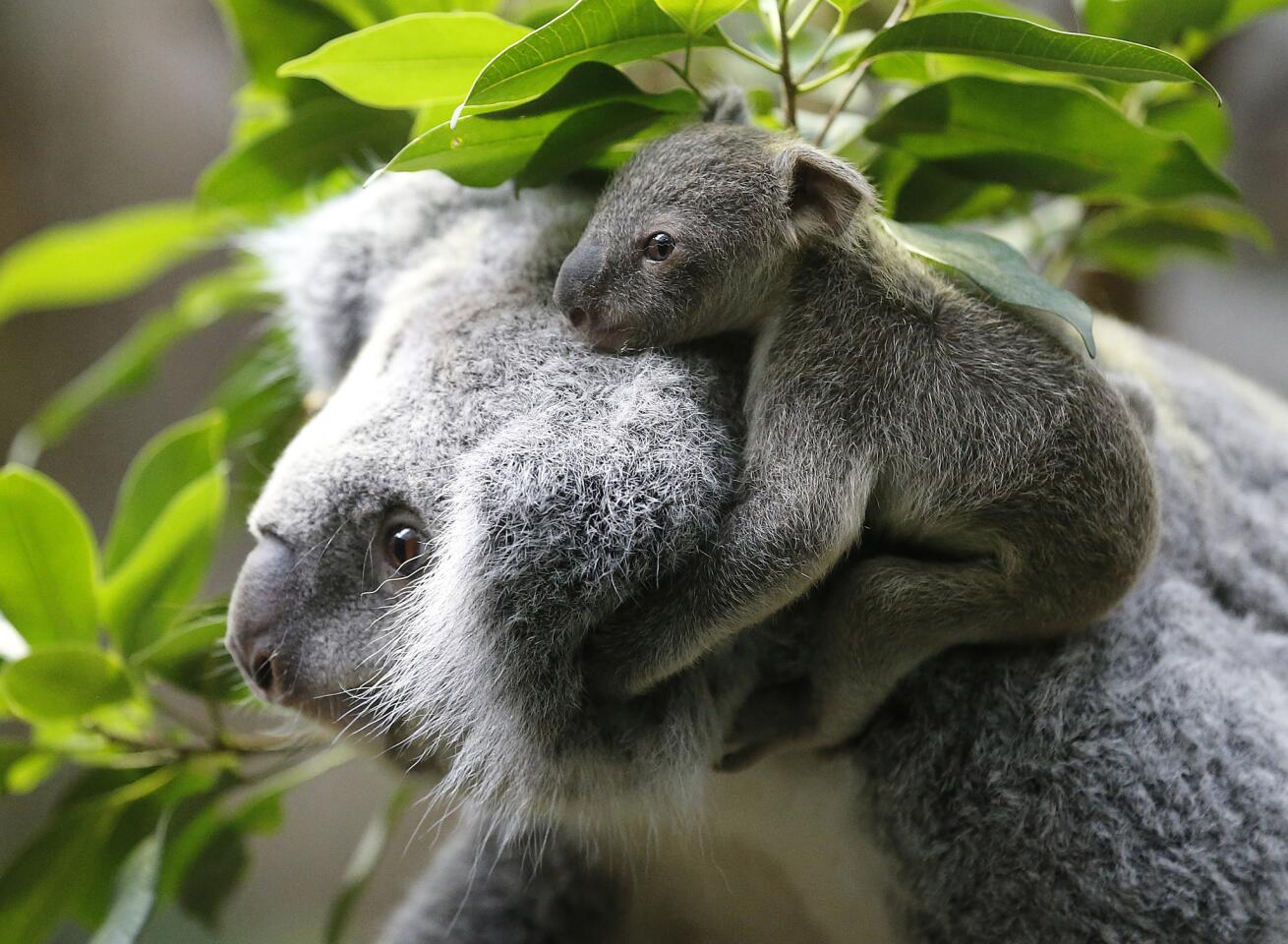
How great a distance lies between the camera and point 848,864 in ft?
3.42

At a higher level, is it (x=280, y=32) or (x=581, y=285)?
(x=280, y=32)

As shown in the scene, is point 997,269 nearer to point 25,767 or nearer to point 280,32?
point 280,32

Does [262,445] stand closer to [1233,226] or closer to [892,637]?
[892,637]

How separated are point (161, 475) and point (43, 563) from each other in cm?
16

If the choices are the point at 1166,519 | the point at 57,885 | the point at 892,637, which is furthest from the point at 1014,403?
the point at 57,885

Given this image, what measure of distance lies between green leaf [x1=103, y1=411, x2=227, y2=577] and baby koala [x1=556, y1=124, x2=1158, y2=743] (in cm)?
59

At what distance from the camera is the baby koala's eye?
2.72 feet

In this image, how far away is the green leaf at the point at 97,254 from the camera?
1557 mm

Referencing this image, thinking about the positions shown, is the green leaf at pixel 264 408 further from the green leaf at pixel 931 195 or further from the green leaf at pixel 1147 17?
the green leaf at pixel 1147 17

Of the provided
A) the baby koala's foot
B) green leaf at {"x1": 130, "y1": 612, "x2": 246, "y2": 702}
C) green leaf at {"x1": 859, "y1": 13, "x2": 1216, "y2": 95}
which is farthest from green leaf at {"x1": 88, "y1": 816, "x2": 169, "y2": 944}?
green leaf at {"x1": 859, "y1": 13, "x2": 1216, "y2": 95}

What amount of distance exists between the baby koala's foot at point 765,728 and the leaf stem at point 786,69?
0.54m

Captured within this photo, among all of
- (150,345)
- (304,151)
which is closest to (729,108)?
(304,151)

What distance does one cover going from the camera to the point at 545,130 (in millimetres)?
901

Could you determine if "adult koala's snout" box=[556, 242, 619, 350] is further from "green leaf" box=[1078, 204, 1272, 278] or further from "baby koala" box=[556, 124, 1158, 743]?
"green leaf" box=[1078, 204, 1272, 278]
